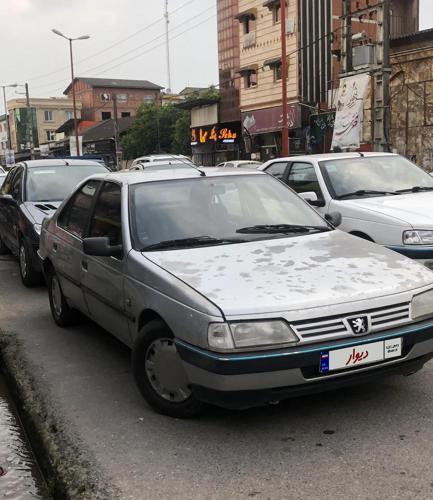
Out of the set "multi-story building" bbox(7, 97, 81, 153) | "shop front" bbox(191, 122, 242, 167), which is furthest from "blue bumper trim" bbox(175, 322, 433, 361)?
"multi-story building" bbox(7, 97, 81, 153)

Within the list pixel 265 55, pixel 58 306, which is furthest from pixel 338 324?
pixel 265 55

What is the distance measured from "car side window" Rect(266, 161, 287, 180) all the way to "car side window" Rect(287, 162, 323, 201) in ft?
0.71

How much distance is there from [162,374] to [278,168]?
17.3 feet

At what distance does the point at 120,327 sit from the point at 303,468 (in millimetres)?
1672

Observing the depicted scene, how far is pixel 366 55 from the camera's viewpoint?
17.2 metres

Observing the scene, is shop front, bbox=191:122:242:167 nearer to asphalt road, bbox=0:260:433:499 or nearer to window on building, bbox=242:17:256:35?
window on building, bbox=242:17:256:35

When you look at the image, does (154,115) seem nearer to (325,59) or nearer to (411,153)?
(325,59)

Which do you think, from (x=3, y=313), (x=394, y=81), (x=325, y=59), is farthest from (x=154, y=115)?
(x=3, y=313)

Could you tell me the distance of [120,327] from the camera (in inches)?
161

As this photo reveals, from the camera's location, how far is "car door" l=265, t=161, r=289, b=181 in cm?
813

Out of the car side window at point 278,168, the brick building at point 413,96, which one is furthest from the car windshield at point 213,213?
the brick building at point 413,96

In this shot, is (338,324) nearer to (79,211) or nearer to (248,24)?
(79,211)

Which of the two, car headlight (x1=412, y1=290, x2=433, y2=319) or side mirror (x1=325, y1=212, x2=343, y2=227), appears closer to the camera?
car headlight (x1=412, y1=290, x2=433, y2=319)

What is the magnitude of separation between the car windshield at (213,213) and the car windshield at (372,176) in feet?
8.23
